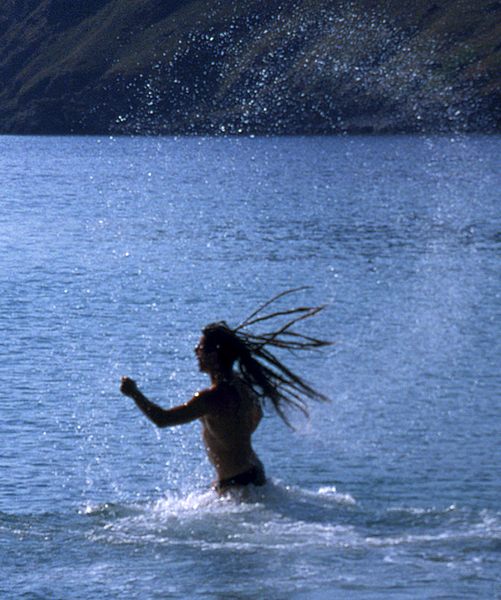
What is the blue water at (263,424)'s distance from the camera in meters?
10.9

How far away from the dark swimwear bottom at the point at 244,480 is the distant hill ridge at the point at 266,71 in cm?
14568

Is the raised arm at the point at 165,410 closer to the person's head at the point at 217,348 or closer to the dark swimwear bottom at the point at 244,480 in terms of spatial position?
the person's head at the point at 217,348

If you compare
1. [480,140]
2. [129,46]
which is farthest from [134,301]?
[129,46]

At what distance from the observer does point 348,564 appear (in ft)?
35.2

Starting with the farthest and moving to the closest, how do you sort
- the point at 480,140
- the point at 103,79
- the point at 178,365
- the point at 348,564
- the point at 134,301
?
the point at 103,79 → the point at 480,140 → the point at 134,301 → the point at 178,365 → the point at 348,564

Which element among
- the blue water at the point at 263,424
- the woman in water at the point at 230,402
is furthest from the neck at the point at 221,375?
the blue water at the point at 263,424

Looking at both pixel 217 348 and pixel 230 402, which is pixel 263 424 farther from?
pixel 217 348

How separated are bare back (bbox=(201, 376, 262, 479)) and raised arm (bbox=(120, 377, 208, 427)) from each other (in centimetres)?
8

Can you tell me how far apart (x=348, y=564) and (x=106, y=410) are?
795 cm

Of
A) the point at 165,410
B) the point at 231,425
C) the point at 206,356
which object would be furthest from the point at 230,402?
the point at 165,410

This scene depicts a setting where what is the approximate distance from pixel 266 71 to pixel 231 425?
158m

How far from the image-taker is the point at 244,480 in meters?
11.7

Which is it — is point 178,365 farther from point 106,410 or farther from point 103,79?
point 103,79

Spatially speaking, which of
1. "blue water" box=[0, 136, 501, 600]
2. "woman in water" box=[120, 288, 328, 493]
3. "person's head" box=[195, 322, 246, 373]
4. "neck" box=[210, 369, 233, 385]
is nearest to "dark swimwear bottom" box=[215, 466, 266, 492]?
"woman in water" box=[120, 288, 328, 493]
